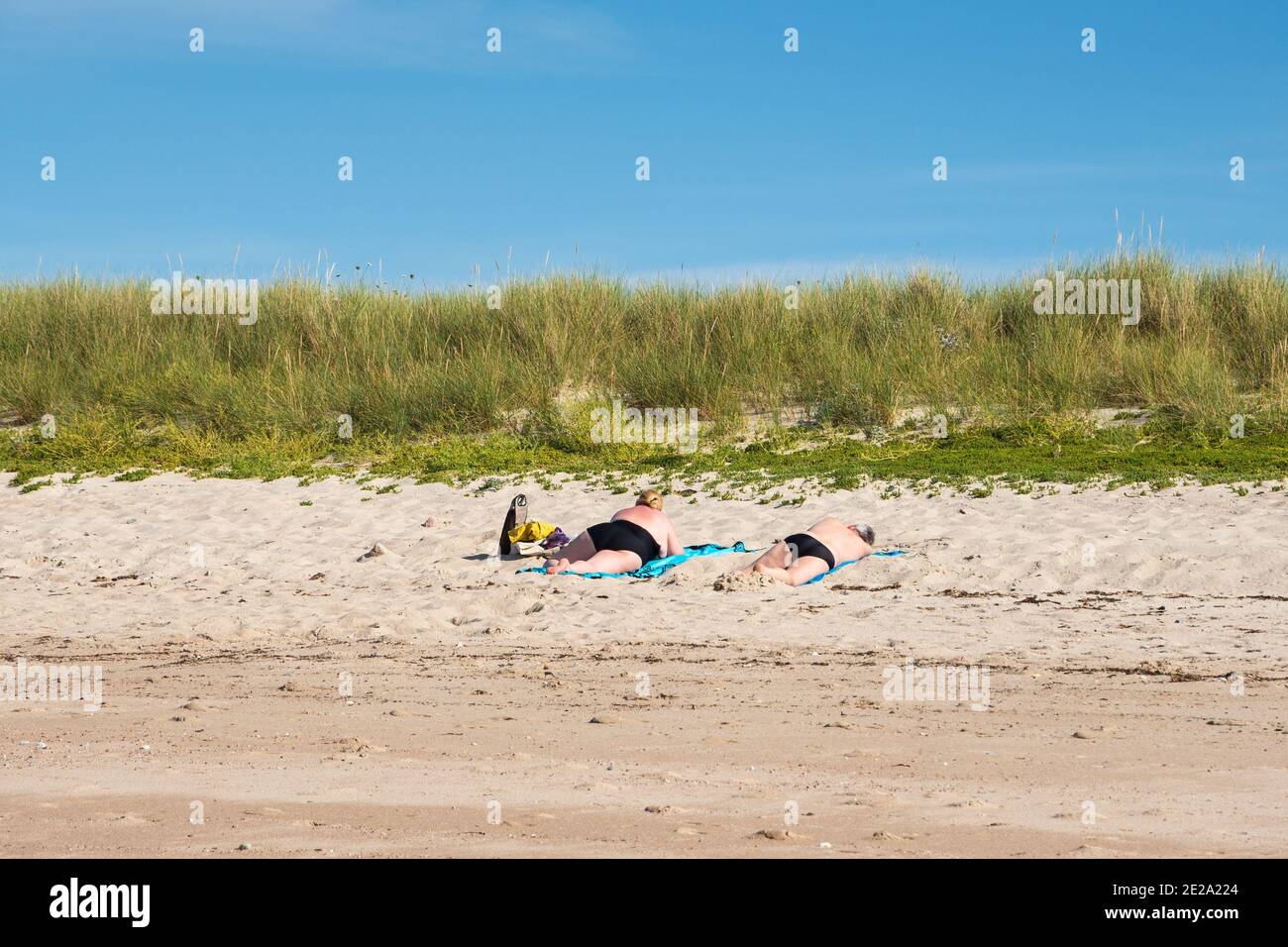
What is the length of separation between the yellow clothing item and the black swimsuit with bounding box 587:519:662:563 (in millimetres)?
909

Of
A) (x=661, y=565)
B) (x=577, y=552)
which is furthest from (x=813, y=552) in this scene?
(x=577, y=552)

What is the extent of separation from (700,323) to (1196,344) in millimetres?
6907

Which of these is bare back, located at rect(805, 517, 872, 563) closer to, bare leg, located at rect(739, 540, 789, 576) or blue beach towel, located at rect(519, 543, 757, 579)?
bare leg, located at rect(739, 540, 789, 576)

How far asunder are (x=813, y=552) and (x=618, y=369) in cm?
889

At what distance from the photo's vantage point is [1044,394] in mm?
17453

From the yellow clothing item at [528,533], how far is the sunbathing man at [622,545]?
621mm

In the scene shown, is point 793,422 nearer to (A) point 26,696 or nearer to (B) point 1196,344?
(B) point 1196,344

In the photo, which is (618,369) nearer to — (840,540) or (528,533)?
(528,533)

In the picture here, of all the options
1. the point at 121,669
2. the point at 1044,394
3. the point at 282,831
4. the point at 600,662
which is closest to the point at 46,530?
the point at 121,669

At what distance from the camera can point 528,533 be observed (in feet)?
41.2

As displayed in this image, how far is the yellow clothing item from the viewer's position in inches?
494

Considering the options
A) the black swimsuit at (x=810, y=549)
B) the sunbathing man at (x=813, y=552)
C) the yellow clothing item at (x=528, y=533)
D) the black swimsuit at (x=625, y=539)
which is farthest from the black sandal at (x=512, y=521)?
the black swimsuit at (x=810, y=549)

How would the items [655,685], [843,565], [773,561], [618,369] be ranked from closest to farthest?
[655,685] < [773,561] < [843,565] < [618,369]

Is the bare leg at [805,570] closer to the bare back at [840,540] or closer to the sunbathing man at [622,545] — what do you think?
the bare back at [840,540]
